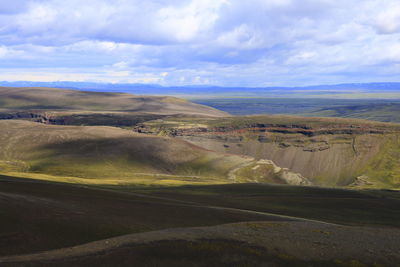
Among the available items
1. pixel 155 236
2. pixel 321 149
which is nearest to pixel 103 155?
pixel 321 149

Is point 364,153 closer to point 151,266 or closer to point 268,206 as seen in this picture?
A: point 268,206

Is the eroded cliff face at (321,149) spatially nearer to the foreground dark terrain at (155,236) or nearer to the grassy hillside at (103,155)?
the grassy hillside at (103,155)

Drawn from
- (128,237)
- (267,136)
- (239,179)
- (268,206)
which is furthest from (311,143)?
(128,237)

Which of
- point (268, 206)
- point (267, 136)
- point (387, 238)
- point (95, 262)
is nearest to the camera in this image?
point (95, 262)

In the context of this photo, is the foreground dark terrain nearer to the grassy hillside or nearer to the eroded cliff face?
the grassy hillside

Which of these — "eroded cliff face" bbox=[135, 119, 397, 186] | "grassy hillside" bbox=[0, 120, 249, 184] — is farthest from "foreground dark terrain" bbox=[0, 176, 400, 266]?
"eroded cliff face" bbox=[135, 119, 397, 186]

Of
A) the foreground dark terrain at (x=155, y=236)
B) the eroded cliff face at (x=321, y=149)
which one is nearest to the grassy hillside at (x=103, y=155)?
the eroded cliff face at (x=321, y=149)
